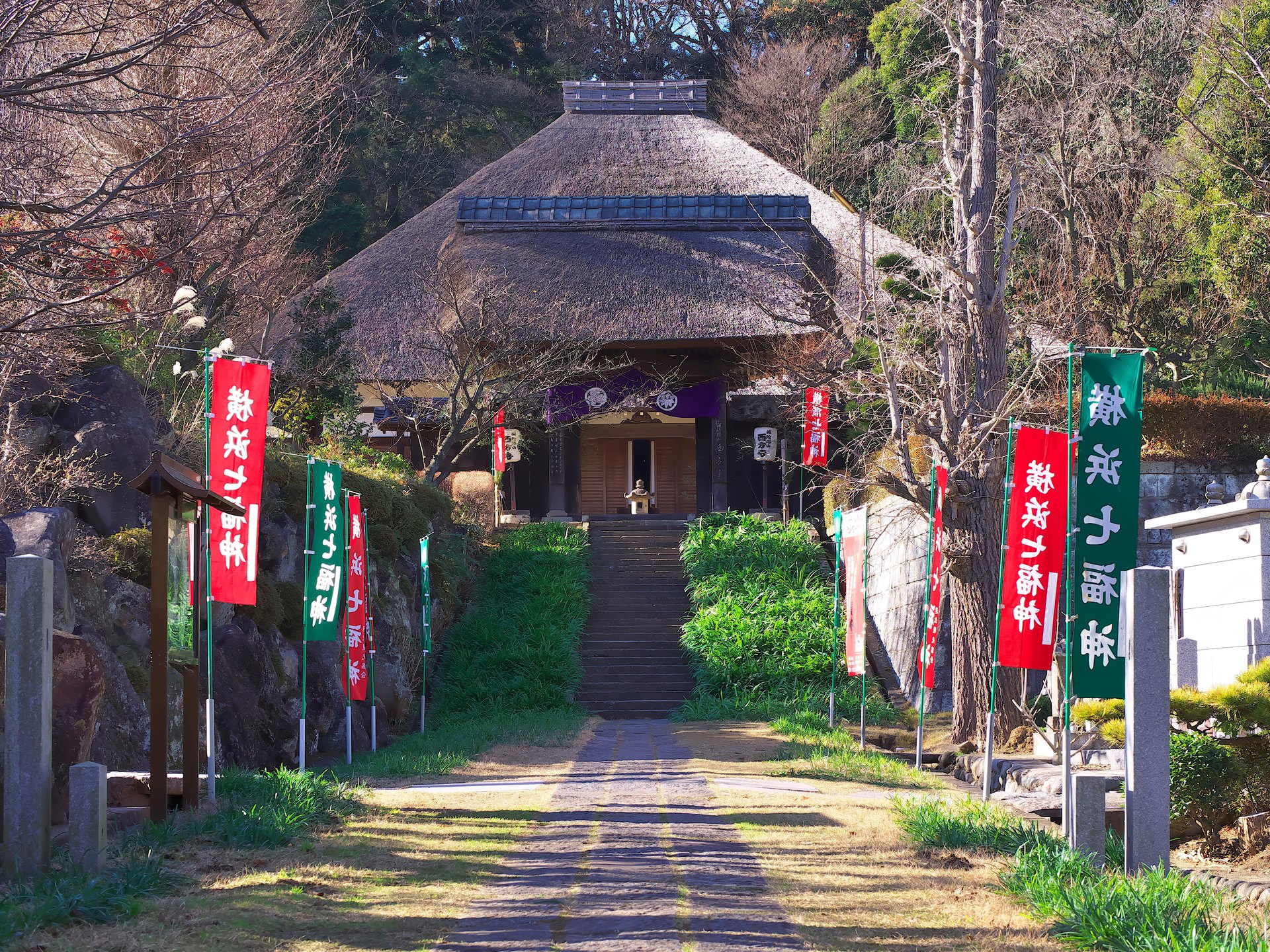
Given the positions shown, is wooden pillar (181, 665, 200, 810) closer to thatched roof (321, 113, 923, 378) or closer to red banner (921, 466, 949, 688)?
red banner (921, 466, 949, 688)

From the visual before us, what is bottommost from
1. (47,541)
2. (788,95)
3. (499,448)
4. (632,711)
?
(632,711)

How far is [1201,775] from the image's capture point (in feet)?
26.2

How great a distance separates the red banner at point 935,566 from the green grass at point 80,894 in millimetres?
7453

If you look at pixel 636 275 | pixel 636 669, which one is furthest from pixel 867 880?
pixel 636 275

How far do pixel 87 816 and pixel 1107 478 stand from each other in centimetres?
692

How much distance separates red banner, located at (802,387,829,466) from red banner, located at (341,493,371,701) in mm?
9204

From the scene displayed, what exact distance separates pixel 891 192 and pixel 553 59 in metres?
13.9

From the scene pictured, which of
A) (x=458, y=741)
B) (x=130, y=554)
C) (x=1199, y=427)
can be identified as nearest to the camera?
(x=130, y=554)

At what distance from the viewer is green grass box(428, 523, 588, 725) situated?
16.3m

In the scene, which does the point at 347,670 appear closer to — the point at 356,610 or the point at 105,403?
the point at 356,610

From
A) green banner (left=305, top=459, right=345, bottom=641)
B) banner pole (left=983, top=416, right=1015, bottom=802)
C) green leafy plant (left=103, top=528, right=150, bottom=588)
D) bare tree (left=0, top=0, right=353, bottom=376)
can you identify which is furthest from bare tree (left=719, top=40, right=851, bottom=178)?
green leafy plant (left=103, top=528, right=150, bottom=588)

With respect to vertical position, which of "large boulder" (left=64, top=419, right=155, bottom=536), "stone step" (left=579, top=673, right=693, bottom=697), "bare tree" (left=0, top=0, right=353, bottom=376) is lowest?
"stone step" (left=579, top=673, right=693, bottom=697)

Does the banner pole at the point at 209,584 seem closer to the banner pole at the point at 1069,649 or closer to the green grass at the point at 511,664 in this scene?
the green grass at the point at 511,664

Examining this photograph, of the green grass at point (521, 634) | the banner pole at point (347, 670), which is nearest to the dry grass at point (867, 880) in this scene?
the banner pole at point (347, 670)
